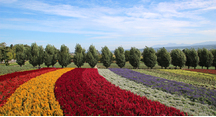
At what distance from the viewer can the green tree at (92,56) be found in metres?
28.4

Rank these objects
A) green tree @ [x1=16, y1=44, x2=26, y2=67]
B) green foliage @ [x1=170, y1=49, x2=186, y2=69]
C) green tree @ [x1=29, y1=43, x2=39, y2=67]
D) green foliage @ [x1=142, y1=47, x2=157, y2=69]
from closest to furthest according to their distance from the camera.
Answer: green foliage @ [x1=170, y1=49, x2=186, y2=69]
green foliage @ [x1=142, y1=47, x2=157, y2=69]
green tree @ [x1=29, y1=43, x2=39, y2=67]
green tree @ [x1=16, y1=44, x2=26, y2=67]

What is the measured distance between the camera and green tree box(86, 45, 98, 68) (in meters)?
28.4

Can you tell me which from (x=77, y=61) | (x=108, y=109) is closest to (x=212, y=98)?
(x=108, y=109)

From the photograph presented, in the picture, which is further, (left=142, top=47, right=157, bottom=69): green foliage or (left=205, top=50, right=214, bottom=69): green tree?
(left=205, top=50, right=214, bottom=69): green tree

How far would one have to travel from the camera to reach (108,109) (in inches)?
216

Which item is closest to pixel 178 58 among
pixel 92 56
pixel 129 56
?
pixel 129 56

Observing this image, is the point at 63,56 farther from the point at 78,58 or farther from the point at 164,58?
the point at 164,58

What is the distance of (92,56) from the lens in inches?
1121

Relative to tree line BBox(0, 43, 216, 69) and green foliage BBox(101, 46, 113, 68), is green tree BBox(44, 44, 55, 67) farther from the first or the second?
green foliage BBox(101, 46, 113, 68)

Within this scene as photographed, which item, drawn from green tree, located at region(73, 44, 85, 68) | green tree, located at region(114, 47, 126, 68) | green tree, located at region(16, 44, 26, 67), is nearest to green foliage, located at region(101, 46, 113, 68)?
green tree, located at region(114, 47, 126, 68)

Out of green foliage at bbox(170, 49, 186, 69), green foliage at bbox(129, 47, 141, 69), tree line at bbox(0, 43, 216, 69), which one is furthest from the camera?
green foliage at bbox(129, 47, 141, 69)

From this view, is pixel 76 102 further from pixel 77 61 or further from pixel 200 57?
pixel 200 57

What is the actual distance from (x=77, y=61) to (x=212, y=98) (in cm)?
2571

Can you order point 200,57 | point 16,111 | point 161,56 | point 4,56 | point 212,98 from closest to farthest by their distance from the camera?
point 16,111
point 212,98
point 161,56
point 200,57
point 4,56
